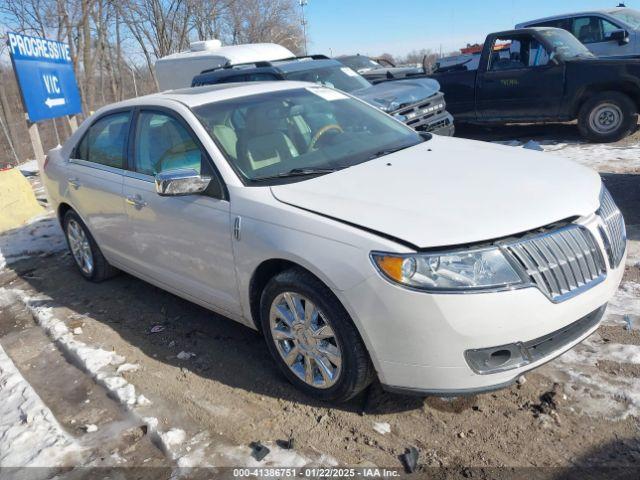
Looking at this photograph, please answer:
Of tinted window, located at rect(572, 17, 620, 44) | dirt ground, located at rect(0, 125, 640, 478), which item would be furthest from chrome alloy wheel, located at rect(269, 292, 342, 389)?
tinted window, located at rect(572, 17, 620, 44)

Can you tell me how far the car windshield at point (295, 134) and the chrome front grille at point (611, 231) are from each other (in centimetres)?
135

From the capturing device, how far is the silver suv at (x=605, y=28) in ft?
35.4

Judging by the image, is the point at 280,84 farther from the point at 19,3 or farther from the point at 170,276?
the point at 19,3

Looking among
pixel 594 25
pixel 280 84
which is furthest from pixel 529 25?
pixel 280 84

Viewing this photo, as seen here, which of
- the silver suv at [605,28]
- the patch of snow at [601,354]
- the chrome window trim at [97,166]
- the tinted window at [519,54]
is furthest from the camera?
the silver suv at [605,28]

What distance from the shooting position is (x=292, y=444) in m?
2.85

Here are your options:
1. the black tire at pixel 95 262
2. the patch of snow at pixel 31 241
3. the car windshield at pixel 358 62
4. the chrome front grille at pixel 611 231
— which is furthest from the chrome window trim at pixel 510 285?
the car windshield at pixel 358 62

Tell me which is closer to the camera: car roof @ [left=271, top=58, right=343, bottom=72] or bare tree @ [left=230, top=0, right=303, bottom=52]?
car roof @ [left=271, top=58, right=343, bottom=72]

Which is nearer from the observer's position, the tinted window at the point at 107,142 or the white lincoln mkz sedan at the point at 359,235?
the white lincoln mkz sedan at the point at 359,235

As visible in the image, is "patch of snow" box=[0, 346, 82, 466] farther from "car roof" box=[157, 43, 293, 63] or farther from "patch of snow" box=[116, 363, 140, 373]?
"car roof" box=[157, 43, 293, 63]

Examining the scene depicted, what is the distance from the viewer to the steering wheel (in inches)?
146

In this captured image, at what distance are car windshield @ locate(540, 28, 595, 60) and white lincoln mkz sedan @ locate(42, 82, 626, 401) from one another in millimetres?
5987

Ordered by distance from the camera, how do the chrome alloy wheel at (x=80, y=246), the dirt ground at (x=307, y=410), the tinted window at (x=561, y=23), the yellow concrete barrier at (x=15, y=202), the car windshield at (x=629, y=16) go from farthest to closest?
the tinted window at (x=561, y=23) < the car windshield at (x=629, y=16) < the yellow concrete barrier at (x=15, y=202) < the chrome alloy wheel at (x=80, y=246) < the dirt ground at (x=307, y=410)

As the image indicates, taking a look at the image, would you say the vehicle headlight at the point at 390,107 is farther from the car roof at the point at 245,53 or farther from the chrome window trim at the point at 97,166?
the car roof at the point at 245,53
